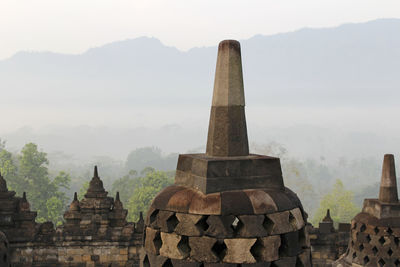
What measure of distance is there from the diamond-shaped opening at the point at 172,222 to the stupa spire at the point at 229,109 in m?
0.84

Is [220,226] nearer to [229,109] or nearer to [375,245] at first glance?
[229,109]

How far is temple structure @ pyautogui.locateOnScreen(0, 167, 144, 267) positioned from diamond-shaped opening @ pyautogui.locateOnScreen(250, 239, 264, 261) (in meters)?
10.4

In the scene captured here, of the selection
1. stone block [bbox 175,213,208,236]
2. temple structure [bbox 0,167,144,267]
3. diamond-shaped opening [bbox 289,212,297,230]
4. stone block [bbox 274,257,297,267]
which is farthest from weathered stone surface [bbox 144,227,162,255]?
temple structure [bbox 0,167,144,267]

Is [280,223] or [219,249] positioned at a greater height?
[280,223]

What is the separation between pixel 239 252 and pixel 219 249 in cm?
21

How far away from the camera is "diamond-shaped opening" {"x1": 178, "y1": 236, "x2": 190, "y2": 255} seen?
380 cm

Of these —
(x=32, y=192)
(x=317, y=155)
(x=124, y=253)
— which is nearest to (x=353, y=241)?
(x=124, y=253)

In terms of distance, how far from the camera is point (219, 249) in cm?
379

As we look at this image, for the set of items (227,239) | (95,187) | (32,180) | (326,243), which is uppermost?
(227,239)

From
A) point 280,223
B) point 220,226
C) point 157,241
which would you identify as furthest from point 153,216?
point 280,223

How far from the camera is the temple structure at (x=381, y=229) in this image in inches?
406

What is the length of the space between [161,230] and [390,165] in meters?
8.66

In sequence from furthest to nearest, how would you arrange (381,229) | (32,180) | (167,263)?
(32,180)
(381,229)
(167,263)

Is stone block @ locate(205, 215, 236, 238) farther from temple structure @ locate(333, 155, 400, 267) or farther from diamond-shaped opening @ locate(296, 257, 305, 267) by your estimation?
temple structure @ locate(333, 155, 400, 267)
